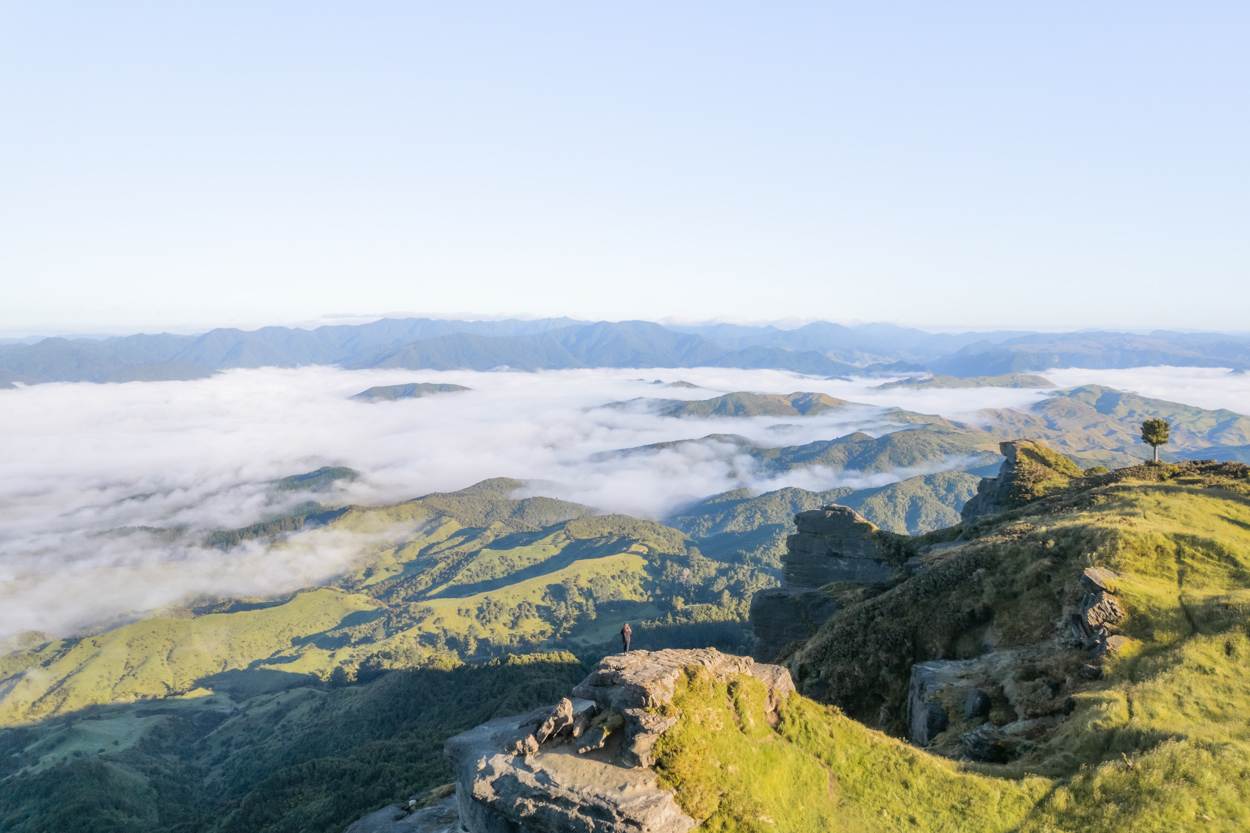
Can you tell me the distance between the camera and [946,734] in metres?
39.7

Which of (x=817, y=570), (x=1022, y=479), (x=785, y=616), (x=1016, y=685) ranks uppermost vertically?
(x=1016, y=685)

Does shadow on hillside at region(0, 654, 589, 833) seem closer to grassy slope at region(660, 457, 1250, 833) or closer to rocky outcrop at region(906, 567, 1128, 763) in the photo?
rocky outcrop at region(906, 567, 1128, 763)

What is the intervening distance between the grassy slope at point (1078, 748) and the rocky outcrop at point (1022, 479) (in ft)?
164

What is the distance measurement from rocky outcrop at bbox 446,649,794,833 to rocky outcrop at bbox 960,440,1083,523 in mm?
80074

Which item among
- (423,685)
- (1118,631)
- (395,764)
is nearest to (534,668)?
(423,685)

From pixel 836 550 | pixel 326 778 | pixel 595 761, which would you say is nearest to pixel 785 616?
pixel 836 550

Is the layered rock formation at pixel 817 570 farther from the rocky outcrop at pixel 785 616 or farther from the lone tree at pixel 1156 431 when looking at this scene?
the lone tree at pixel 1156 431

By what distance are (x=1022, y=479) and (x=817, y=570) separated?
3392 centimetres

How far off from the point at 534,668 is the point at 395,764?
55.3 metres

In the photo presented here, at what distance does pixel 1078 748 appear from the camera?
31281mm

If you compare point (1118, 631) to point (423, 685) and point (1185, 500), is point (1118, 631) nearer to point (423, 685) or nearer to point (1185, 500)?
point (1185, 500)

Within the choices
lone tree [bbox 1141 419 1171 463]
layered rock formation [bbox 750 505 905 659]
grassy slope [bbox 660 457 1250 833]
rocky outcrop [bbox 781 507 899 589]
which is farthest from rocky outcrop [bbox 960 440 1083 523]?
grassy slope [bbox 660 457 1250 833]

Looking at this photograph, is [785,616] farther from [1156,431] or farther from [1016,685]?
[1156,431]

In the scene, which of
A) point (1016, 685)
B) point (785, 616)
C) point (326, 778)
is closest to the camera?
point (1016, 685)
